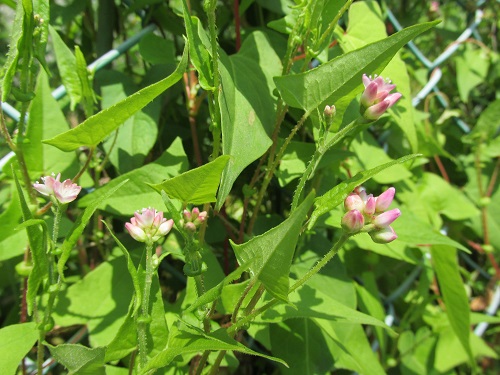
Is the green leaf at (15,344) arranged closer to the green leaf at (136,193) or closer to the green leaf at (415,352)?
the green leaf at (136,193)

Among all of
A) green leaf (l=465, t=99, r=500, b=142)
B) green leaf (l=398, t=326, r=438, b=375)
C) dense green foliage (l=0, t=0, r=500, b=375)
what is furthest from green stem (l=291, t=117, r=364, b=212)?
green leaf (l=465, t=99, r=500, b=142)

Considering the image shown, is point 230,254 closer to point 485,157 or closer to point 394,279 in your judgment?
point 394,279

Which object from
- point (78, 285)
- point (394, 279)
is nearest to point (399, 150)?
point (394, 279)

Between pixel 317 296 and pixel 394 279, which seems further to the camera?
pixel 394 279

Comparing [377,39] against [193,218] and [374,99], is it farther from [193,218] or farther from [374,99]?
[193,218]

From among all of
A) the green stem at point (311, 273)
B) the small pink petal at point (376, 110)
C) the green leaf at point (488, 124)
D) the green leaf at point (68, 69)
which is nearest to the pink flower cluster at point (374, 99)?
the small pink petal at point (376, 110)

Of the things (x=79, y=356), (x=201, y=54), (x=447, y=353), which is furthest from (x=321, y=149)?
(x=447, y=353)
